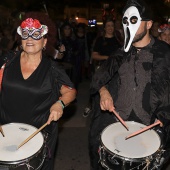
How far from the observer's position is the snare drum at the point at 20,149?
7.10 ft

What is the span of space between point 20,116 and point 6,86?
30 centimetres

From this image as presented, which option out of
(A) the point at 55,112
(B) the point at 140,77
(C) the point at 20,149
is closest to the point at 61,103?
(A) the point at 55,112

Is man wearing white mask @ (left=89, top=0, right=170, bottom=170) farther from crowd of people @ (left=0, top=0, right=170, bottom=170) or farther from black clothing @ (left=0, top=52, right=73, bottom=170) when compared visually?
black clothing @ (left=0, top=52, right=73, bottom=170)

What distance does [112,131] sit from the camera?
2703 millimetres

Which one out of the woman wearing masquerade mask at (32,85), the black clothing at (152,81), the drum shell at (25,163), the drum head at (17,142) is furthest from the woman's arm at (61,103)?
the black clothing at (152,81)

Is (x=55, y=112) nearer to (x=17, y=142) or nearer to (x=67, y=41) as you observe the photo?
(x=17, y=142)

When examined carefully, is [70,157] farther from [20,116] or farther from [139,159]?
[139,159]

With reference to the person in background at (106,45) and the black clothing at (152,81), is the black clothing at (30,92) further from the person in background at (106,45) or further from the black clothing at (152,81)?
the person in background at (106,45)

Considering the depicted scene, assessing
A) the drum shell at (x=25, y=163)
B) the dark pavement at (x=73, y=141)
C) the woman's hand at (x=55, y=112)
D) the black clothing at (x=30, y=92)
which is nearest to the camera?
the drum shell at (x=25, y=163)

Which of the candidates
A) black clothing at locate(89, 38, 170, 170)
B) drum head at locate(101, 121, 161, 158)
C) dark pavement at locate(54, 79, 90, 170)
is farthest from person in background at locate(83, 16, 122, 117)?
drum head at locate(101, 121, 161, 158)

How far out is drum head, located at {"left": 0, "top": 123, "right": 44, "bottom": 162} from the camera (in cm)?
224

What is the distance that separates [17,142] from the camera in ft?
7.95

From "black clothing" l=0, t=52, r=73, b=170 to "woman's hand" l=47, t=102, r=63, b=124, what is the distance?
150 millimetres

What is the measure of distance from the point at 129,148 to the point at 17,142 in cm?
93
